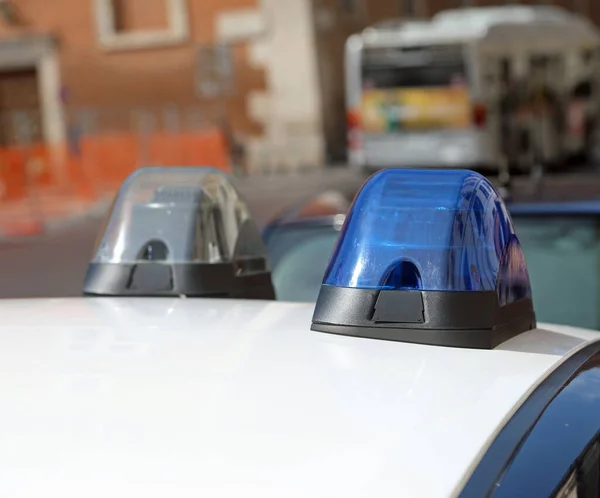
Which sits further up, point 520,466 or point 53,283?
point 520,466

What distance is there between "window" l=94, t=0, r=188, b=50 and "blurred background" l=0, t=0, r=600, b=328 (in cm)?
5

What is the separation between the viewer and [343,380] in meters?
1.59

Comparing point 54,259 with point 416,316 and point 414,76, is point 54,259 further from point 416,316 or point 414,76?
point 416,316

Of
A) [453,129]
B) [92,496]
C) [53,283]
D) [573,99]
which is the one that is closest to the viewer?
[92,496]

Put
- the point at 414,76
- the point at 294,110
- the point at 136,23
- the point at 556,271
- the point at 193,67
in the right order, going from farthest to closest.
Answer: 1. the point at 136,23
2. the point at 193,67
3. the point at 294,110
4. the point at 414,76
5. the point at 556,271

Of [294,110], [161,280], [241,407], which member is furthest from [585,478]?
[294,110]

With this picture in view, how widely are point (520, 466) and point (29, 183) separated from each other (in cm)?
→ 1997

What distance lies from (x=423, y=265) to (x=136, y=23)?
104 ft

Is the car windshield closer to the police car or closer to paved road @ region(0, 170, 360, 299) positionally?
the police car

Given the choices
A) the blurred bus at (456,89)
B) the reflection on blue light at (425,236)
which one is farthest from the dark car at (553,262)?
the blurred bus at (456,89)

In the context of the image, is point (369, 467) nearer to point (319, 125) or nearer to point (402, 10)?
point (319, 125)

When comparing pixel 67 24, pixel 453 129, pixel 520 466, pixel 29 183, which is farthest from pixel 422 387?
pixel 67 24

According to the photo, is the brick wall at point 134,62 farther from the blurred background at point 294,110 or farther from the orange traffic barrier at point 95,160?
the orange traffic barrier at point 95,160

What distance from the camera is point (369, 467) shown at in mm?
1344
